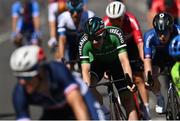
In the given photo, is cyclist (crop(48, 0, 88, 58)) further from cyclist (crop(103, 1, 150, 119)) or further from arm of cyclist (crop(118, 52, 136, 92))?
arm of cyclist (crop(118, 52, 136, 92))

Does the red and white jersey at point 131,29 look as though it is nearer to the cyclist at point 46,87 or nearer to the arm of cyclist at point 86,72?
the arm of cyclist at point 86,72

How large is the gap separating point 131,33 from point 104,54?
1821mm

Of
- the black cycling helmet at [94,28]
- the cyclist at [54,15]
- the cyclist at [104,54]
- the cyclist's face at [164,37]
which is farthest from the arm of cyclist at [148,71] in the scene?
the cyclist at [54,15]

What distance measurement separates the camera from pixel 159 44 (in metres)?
12.2

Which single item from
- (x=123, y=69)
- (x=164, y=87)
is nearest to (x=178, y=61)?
(x=123, y=69)

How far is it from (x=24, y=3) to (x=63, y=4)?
2.89 metres

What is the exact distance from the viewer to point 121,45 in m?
11.4

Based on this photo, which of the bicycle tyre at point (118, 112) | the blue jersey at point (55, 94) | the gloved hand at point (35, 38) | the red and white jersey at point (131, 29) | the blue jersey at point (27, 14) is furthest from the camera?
the blue jersey at point (27, 14)

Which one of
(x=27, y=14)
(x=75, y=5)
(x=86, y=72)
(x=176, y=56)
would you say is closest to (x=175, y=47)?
(x=176, y=56)

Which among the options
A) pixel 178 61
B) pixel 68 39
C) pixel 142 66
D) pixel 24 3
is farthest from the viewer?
pixel 24 3

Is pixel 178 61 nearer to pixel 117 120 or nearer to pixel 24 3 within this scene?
pixel 117 120

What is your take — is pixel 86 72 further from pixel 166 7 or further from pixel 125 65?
pixel 166 7

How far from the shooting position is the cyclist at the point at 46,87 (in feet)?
25.7

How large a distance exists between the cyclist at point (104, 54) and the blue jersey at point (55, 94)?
116 inches
